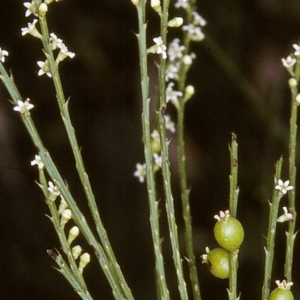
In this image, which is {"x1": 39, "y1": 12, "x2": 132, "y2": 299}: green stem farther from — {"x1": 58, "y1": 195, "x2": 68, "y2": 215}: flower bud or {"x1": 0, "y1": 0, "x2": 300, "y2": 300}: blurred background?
{"x1": 0, "y1": 0, "x2": 300, "y2": 300}: blurred background

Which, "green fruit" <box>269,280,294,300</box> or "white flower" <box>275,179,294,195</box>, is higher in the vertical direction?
"white flower" <box>275,179,294,195</box>

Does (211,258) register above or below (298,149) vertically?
below

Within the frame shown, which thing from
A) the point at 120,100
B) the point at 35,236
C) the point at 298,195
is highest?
the point at 120,100

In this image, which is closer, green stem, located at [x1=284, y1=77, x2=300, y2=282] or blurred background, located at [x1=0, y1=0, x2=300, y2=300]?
green stem, located at [x1=284, y1=77, x2=300, y2=282]

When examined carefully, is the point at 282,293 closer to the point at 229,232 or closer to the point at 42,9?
the point at 229,232

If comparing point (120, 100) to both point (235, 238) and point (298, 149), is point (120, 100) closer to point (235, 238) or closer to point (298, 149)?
point (298, 149)

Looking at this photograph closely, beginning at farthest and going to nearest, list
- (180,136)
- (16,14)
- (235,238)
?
(16,14) < (180,136) < (235,238)

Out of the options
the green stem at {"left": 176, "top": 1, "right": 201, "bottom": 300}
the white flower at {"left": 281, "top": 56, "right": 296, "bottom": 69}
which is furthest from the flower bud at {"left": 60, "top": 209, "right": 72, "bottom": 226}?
the white flower at {"left": 281, "top": 56, "right": 296, "bottom": 69}

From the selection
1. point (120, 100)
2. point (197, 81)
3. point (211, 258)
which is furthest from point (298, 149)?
point (211, 258)

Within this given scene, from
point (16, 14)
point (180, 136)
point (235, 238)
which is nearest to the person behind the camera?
point (235, 238)
